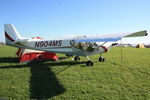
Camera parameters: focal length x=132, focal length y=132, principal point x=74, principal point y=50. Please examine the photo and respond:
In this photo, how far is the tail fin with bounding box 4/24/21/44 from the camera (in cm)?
940

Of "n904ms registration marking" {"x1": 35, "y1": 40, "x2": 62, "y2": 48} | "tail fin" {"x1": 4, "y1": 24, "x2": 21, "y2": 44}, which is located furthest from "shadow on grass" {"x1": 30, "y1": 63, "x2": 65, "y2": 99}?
"tail fin" {"x1": 4, "y1": 24, "x2": 21, "y2": 44}

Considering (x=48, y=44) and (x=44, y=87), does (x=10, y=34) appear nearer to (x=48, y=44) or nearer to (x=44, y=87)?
(x=48, y=44)

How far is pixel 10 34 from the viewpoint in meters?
9.47

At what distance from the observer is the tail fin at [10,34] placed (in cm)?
940

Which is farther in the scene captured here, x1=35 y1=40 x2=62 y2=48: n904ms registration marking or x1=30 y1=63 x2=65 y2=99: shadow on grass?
x1=35 y1=40 x2=62 y2=48: n904ms registration marking

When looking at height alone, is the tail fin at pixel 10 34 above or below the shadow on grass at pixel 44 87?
above

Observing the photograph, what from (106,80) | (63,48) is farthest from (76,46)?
(106,80)

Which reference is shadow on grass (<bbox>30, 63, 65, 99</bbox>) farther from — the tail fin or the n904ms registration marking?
the tail fin

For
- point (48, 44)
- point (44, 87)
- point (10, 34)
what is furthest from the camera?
point (10, 34)

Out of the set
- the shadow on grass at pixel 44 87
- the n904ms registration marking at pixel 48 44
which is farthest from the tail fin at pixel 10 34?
the shadow on grass at pixel 44 87

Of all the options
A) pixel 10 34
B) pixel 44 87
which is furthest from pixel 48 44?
pixel 44 87

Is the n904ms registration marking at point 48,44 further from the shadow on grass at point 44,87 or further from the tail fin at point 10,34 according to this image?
the shadow on grass at point 44,87

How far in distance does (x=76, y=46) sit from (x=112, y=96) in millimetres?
5382

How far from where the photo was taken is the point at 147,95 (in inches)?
162
